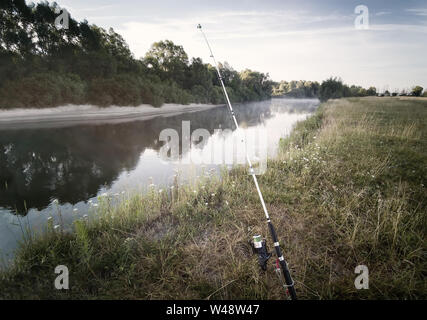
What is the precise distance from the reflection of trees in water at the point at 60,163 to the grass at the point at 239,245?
11.9 feet

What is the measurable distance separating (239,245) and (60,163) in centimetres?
1085

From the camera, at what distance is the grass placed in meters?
2.74

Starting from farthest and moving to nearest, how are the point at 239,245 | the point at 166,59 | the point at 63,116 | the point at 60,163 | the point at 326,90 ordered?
the point at 326,90 → the point at 166,59 → the point at 63,116 → the point at 60,163 → the point at 239,245

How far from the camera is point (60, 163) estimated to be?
10.3 meters

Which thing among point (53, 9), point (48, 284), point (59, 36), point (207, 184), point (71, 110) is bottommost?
point (48, 284)

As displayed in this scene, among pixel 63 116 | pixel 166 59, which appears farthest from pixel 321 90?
pixel 63 116

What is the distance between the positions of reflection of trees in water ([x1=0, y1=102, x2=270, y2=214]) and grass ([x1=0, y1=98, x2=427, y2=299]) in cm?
364

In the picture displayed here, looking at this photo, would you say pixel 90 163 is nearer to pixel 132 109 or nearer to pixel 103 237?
pixel 103 237

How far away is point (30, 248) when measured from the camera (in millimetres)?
3391

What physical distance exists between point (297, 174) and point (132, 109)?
117ft

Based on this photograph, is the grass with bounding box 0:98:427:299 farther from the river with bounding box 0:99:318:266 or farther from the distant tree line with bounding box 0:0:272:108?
the distant tree line with bounding box 0:0:272:108
